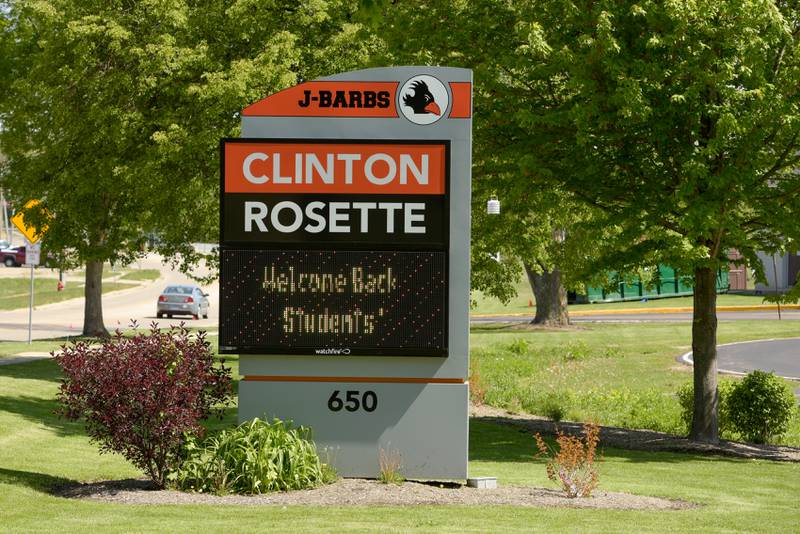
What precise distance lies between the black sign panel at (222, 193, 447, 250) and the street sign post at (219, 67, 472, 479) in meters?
0.01

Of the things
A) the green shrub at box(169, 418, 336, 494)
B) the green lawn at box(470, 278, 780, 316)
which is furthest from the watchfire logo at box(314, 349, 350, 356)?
the green lawn at box(470, 278, 780, 316)

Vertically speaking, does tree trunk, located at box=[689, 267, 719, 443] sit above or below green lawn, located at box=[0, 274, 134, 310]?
below

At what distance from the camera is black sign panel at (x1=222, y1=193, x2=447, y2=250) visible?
12.2 m

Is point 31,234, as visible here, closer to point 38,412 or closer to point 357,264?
point 38,412

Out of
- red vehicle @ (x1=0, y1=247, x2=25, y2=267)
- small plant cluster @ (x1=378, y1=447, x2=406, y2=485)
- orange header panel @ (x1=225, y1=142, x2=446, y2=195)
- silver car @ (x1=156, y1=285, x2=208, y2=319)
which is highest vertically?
red vehicle @ (x1=0, y1=247, x2=25, y2=267)

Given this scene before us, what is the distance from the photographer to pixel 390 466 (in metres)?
12.7

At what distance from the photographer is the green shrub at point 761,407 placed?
21.2 meters

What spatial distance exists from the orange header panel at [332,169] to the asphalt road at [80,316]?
29.5 metres

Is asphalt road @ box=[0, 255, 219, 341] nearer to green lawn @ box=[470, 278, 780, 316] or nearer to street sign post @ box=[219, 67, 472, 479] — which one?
green lawn @ box=[470, 278, 780, 316]

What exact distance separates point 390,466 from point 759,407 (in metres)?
10.9

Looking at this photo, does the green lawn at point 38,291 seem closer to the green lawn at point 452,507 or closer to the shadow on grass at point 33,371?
the shadow on grass at point 33,371

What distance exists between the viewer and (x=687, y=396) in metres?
22.2

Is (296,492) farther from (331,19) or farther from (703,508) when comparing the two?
(331,19)

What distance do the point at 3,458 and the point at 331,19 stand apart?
16377 mm
